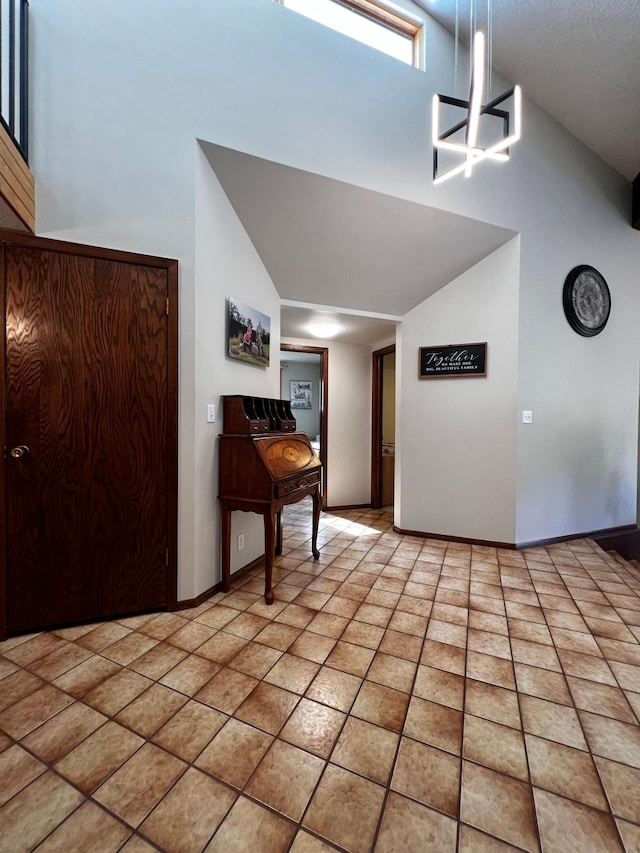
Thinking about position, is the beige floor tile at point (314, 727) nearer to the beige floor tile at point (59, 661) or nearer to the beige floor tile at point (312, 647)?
the beige floor tile at point (312, 647)

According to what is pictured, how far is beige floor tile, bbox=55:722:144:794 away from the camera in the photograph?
117 centimetres

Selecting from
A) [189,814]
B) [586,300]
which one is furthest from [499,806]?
[586,300]

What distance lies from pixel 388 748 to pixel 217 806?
584mm

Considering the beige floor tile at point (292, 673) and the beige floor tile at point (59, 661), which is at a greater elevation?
the beige floor tile at point (292, 673)

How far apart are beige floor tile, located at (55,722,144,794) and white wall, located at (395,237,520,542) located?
2.95 m

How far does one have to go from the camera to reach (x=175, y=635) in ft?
6.43

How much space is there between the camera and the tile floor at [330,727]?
3.41 ft

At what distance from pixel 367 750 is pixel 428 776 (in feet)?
0.69

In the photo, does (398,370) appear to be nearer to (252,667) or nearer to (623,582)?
(623,582)

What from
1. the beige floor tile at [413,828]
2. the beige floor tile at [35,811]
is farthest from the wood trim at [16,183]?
the beige floor tile at [413,828]

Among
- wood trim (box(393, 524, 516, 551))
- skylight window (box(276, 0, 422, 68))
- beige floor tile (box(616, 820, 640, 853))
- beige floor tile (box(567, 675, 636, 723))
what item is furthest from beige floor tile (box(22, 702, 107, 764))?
skylight window (box(276, 0, 422, 68))

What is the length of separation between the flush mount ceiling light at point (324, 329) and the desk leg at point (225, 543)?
2466 mm

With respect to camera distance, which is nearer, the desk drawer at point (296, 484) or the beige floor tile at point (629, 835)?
the beige floor tile at point (629, 835)

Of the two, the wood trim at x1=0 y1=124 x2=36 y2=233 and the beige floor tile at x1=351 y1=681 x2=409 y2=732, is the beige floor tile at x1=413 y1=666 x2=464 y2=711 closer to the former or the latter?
the beige floor tile at x1=351 y1=681 x2=409 y2=732
